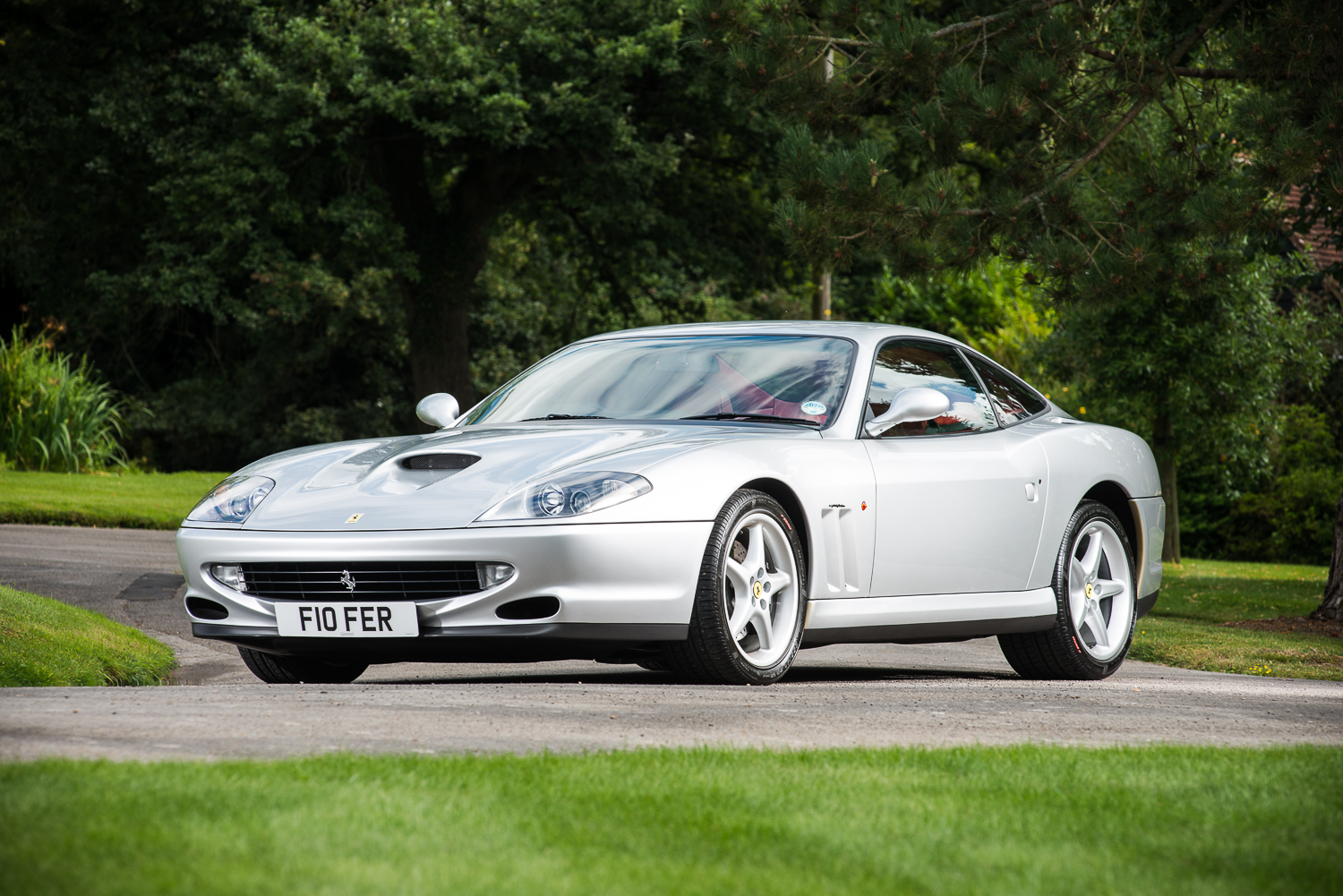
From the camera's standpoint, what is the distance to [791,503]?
599 centimetres

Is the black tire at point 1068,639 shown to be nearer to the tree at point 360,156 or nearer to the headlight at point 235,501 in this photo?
the headlight at point 235,501

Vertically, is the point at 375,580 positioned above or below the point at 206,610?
above

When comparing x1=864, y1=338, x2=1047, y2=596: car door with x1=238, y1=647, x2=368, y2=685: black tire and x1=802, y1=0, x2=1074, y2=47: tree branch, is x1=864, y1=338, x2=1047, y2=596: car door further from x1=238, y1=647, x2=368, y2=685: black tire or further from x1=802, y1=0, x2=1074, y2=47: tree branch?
x1=802, y1=0, x2=1074, y2=47: tree branch

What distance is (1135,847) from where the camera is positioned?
125 inches

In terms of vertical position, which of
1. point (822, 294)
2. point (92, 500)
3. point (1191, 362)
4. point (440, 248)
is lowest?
point (92, 500)

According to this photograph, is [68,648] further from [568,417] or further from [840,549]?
[840,549]

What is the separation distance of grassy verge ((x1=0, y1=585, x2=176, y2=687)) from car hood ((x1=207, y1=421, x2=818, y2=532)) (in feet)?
4.77

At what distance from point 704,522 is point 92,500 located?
12077 mm

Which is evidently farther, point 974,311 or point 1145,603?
point 974,311

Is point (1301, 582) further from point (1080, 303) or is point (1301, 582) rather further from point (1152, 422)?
point (1080, 303)

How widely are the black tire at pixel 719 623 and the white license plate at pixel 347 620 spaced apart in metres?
0.92

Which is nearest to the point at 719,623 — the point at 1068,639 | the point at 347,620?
the point at 347,620

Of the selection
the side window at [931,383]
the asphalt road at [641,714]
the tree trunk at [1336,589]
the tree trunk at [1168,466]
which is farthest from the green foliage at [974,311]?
the asphalt road at [641,714]

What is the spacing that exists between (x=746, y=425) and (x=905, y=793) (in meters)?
2.80
